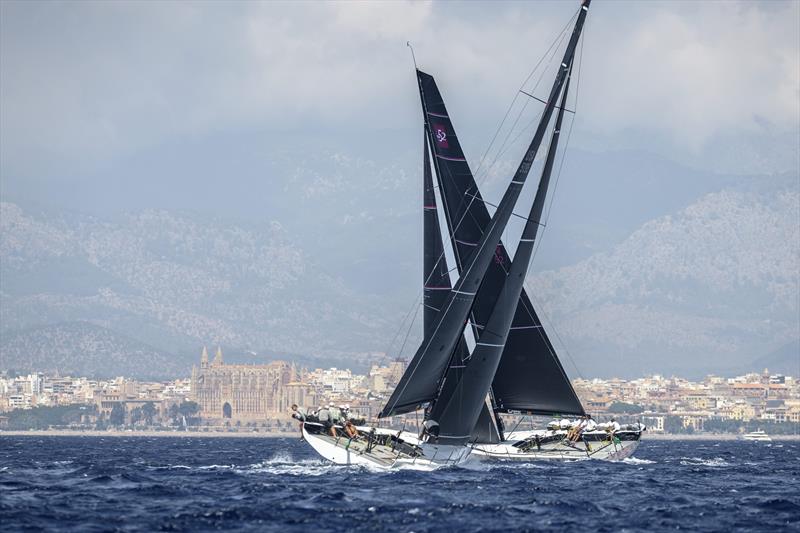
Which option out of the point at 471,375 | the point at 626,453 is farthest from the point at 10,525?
the point at 626,453

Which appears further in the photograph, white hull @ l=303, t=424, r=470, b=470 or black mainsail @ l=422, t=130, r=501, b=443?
black mainsail @ l=422, t=130, r=501, b=443

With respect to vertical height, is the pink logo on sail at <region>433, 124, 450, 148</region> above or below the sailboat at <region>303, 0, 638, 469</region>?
above

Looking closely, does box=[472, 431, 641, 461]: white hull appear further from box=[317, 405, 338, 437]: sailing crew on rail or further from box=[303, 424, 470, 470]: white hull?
box=[317, 405, 338, 437]: sailing crew on rail

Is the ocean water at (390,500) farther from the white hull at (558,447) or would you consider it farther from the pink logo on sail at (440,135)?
the pink logo on sail at (440,135)

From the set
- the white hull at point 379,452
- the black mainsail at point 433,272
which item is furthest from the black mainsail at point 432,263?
the white hull at point 379,452

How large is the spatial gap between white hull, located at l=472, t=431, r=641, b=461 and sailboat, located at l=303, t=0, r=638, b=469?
0.63 meters

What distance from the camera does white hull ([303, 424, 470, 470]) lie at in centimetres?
6706

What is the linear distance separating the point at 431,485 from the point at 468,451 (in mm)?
8848

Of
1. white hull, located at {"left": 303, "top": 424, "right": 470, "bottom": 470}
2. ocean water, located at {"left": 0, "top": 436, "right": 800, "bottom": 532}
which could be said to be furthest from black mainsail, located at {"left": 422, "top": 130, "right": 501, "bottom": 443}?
white hull, located at {"left": 303, "top": 424, "right": 470, "bottom": 470}

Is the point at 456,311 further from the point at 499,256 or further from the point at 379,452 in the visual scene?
the point at 499,256

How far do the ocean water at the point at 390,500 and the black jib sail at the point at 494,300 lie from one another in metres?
A: 3.80

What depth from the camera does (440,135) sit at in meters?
75.4

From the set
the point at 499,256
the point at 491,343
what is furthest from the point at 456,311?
the point at 499,256

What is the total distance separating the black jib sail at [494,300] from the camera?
243ft
